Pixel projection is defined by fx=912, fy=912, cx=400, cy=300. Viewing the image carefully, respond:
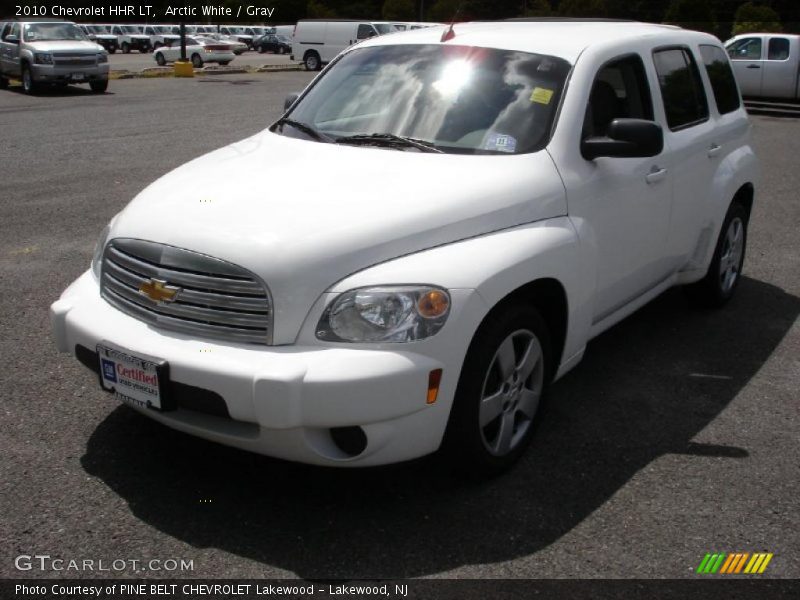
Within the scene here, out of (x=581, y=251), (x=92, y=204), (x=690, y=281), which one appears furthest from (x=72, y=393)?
(x=92, y=204)

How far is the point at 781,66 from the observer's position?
806 inches

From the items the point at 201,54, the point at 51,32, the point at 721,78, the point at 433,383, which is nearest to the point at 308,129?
the point at 433,383

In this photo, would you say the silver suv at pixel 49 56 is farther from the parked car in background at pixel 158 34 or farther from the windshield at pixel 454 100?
the parked car in background at pixel 158 34

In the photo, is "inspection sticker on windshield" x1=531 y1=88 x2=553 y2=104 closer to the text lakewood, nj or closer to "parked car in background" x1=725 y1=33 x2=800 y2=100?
"parked car in background" x1=725 y1=33 x2=800 y2=100

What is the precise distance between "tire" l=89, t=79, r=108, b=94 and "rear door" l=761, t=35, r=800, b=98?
15321mm

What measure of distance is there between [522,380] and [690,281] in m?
2.19

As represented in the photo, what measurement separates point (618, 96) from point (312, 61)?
3379cm

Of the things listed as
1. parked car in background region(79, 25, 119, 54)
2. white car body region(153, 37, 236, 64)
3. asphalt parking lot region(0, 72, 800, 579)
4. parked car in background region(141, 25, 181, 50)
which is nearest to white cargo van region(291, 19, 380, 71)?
white car body region(153, 37, 236, 64)

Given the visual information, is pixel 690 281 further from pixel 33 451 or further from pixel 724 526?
pixel 33 451

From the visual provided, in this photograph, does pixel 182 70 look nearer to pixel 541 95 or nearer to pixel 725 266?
pixel 725 266

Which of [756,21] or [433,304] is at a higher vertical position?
[433,304]

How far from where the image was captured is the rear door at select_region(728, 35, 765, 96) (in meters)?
20.7

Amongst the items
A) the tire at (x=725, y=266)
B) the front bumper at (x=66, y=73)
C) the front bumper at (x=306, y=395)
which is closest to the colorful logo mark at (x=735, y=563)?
the front bumper at (x=306, y=395)

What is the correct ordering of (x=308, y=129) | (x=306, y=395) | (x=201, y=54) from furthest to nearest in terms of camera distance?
1. (x=201, y=54)
2. (x=308, y=129)
3. (x=306, y=395)
